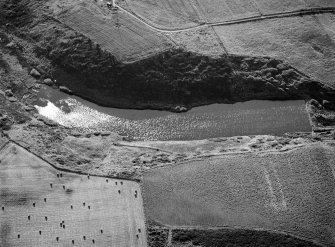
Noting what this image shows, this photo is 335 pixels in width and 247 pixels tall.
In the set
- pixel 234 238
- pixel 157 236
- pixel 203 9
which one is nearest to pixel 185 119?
pixel 157 236

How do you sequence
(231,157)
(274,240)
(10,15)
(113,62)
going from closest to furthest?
(274,240)
(231,157)
(113,62)
(10,15)

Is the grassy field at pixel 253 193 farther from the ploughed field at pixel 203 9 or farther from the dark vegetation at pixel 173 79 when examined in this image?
the ploughed field at pixel 203 9

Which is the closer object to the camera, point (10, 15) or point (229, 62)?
point (229, 62)

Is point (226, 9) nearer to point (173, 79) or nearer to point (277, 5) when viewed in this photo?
point (277, 5)

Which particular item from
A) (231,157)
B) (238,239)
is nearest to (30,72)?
(231,157)

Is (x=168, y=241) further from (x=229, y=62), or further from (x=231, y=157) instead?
(x=229, y=62)

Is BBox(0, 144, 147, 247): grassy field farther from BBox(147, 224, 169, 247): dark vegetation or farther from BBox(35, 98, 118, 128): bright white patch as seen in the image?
BBox(35, 98, 118, 128): bright white patch

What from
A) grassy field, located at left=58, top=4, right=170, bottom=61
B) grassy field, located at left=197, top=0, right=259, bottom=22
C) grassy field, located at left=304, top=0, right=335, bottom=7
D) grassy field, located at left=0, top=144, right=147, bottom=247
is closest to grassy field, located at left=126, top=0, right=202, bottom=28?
grassy field, located at left=197, top=0, right=259, bottom=22

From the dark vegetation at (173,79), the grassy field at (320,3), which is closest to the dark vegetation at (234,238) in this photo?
the dark vegetation at (173,79)
